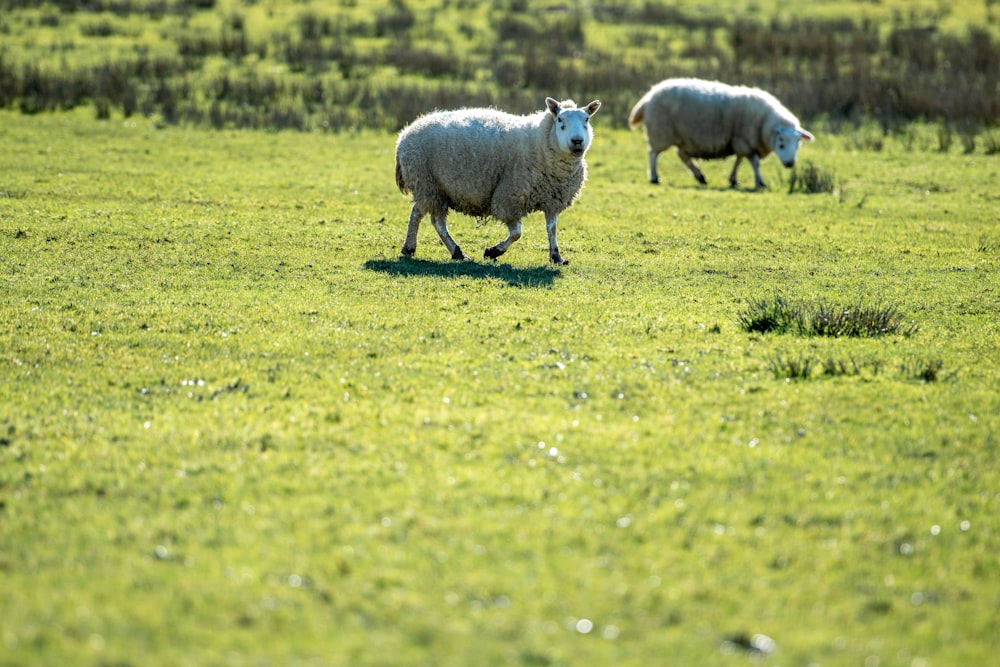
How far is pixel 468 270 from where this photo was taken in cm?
1233

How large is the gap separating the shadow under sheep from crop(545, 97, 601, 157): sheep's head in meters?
1.30

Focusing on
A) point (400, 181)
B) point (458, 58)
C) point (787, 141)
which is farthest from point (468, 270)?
point (458, 58)

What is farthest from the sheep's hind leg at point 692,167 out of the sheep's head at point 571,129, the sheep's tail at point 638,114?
the sheep's head at point 571,129

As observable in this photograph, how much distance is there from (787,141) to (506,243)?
8272mm

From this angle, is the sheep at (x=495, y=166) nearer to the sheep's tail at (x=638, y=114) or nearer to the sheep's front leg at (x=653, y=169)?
the sheep's front leg at (x=653, y=169)

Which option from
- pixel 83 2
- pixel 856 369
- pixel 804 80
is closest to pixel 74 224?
pixel 856 369

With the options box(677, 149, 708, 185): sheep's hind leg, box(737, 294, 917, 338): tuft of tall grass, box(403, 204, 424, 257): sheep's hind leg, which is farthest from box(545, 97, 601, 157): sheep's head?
box(677, 149, 708, 185): sheep's hind leg

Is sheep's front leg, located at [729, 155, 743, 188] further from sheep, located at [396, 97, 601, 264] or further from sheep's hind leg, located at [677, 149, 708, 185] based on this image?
sheep, located at [396, 97, 601, 264]

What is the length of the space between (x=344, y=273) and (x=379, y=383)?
12.9ft

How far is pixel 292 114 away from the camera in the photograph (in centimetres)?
2298

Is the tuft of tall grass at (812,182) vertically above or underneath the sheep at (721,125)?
underneath

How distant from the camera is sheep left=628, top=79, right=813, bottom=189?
19219 mm

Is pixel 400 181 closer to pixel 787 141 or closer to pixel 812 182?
pixel 812 182

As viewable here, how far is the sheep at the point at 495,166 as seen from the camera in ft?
41.0
